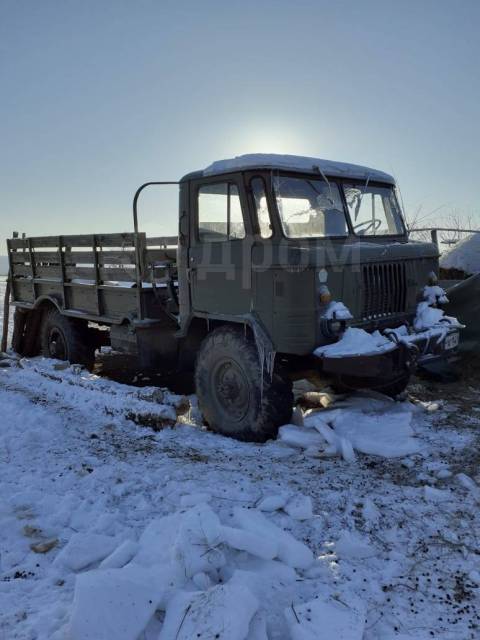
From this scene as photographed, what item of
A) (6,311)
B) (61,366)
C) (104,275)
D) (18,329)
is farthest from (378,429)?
(6,311)

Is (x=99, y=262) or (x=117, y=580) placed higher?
(x=99, y=262)

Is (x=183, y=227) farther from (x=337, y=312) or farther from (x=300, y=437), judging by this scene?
(x=300, y=437)

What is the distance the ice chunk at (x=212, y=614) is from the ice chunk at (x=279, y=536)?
1.63 ft

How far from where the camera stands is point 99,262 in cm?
695

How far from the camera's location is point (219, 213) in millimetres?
4969

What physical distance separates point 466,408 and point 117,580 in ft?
13.9

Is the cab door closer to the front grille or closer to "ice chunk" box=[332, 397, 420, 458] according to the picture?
the front grille

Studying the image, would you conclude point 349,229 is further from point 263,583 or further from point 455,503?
point 263,583

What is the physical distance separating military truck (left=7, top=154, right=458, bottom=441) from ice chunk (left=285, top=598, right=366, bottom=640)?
2.08 meters

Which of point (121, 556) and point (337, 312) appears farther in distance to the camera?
point (337, 312)

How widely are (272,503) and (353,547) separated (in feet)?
1.92

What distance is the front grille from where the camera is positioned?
190 inches

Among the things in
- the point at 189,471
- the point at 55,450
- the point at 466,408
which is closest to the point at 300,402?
the point at 466,408

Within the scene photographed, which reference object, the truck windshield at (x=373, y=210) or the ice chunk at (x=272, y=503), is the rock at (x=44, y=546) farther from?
the truck windshield at (x=373, y=210)
